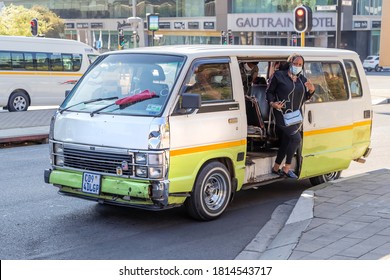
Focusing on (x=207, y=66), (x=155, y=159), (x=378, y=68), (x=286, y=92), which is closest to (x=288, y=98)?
(x=286, y=92)

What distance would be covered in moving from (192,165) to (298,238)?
151cm

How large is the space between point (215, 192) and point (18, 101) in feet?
52.6

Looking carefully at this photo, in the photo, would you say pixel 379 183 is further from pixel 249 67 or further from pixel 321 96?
pixel 249 67

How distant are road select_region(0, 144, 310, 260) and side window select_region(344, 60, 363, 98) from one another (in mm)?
1767

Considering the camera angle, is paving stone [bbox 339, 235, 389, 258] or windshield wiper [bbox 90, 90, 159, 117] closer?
paving stone [bbox 339, 235, 389, 258]

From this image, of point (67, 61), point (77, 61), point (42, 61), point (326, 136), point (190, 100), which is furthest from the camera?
point (77, 61)

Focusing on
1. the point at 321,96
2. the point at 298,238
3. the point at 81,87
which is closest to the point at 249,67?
the point at 321,96

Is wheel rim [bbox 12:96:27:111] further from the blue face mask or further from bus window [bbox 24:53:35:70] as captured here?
the blue face mask

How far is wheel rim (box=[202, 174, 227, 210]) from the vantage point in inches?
299

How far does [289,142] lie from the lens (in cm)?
851

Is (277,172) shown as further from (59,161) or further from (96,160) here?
(59,161)

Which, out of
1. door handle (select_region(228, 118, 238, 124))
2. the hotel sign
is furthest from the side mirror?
the hotel sign

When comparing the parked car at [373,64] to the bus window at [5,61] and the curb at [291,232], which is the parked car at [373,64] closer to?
the bus window at [5,61]

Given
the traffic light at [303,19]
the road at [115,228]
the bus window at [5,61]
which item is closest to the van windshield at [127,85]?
the road at [115,228]
